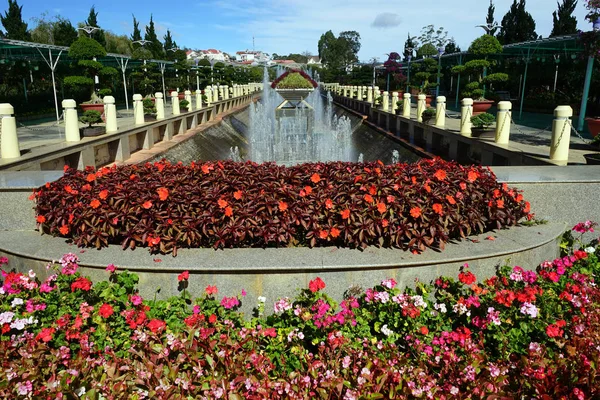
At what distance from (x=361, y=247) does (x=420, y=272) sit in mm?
511

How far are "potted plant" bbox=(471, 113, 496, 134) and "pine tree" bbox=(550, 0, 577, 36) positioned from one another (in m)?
30.1

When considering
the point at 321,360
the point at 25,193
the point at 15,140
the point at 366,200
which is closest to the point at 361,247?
the point at 366,200

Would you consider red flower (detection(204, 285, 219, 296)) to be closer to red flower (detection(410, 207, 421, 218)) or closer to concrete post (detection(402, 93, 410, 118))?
red flower (detection(410, 207, 421, 218))

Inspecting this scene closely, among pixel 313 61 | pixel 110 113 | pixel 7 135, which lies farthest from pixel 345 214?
pixel 313 61

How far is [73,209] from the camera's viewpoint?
400 centimetres

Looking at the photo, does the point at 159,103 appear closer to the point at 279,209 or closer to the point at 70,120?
the point at 70,120

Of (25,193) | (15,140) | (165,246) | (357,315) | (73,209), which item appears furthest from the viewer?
(15,140)

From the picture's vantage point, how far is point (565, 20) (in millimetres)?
34844

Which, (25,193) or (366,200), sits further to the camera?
(25,193)

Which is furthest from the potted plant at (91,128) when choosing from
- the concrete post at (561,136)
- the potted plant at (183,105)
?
the concrete post at (561,136)

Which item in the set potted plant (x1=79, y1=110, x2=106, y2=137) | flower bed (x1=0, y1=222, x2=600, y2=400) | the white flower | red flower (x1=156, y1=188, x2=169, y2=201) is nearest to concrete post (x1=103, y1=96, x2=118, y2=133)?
potted plant (x1=79, y1=110, x2=106, y2=137)

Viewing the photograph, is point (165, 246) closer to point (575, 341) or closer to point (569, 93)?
point (575, 341)

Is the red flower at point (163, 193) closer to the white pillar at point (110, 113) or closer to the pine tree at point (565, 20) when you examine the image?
the white pillar at point (110, 113)

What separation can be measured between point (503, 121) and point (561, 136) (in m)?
1.90
